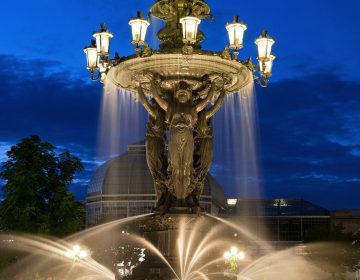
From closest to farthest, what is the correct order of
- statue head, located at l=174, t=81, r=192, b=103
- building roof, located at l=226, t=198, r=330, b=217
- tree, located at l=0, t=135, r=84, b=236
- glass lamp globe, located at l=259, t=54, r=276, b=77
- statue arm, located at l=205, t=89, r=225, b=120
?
statue head, located at l=174, t=81, r=192, b=103 < statue arm, located at l=205, t=89, r=225, b=120 < glass lamp globe, located at l=259, t=54, r=276, b=77 < tree, located at l=0, t=135, r=84, b=236 < building roof, located at l=226, t=198, r=330, b=217

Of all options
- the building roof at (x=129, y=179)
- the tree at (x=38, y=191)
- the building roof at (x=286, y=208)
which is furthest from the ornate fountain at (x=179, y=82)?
the building roof at (x=286, y=208)

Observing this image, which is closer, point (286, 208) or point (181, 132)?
point (181, 132)

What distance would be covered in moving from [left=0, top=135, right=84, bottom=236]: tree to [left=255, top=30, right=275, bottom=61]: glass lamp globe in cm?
1149

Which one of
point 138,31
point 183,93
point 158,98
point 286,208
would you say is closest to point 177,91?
point 183,93

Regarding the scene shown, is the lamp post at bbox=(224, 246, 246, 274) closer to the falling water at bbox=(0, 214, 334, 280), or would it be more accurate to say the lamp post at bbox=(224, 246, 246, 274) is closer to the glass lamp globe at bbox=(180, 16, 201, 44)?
the falling water at bbox=(0, 214, 334, 280)

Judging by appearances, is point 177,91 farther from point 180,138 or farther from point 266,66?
point 266,66

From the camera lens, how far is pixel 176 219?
43.3 feet

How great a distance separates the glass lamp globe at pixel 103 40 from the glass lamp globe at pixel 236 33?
2.33m

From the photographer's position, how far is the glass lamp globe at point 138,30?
1295 centimetres

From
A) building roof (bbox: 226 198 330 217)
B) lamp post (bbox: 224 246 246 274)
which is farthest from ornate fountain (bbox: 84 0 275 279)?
building roof (bbox: 226 198 330 217)

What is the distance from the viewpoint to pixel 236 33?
13.3 meters

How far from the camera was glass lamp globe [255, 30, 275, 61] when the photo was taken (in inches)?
550

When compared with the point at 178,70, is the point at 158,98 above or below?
below

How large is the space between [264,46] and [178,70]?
67.0 inches
